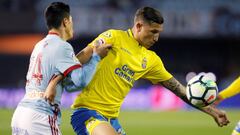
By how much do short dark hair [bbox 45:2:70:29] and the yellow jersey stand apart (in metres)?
0.78

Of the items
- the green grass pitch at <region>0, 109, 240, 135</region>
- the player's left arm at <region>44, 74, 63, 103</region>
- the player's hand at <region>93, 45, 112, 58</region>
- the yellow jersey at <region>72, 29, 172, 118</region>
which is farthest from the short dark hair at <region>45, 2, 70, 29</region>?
the green grass pitch at <region>0, 109, 240, 135</region>

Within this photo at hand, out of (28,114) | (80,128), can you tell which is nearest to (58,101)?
(28,114)

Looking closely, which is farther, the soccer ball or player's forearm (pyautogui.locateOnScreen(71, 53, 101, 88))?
the soccer ball

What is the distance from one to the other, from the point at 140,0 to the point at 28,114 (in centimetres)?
2078

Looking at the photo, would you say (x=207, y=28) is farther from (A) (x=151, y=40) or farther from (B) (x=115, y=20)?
(A) (x=151, y=40)

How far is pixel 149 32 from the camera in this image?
643cm

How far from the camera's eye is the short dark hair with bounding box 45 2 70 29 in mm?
5410

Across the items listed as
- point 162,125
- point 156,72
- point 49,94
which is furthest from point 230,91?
point 162,125

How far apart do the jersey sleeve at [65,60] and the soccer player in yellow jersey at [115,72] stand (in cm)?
73

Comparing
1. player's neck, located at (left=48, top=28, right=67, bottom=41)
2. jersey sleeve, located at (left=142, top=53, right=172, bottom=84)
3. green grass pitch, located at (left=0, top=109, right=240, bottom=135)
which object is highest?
player's neck, located at (left=48, top=28, right=67, bottom=41)

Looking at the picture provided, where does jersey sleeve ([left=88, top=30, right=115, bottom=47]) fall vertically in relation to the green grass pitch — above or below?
above

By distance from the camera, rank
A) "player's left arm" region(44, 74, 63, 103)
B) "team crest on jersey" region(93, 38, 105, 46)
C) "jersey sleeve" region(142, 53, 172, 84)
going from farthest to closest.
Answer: "jersey sleeve" region(142, 53, 172, 84), "team crest on jersey" region(93, 38, 105, 46), "player's left arm" region(44, 74, 63, 103)

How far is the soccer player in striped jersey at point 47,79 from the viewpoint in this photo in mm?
5238

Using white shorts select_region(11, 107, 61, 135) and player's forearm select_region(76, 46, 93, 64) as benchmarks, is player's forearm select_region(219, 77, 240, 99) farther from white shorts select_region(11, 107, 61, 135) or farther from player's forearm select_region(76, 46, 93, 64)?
white shorts select_region(11, 107, 61, 135)
